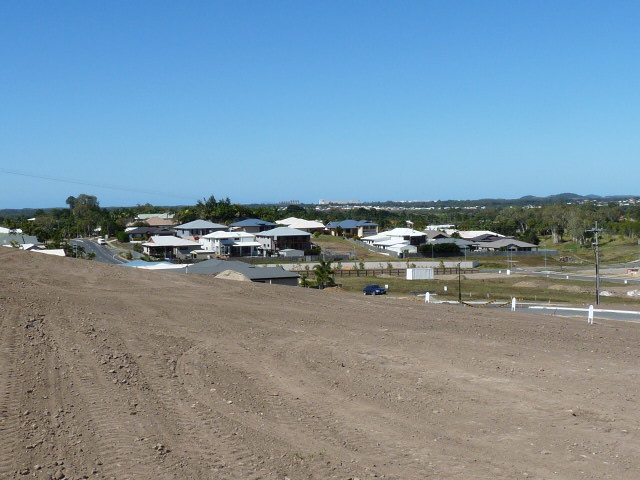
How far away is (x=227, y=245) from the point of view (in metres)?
92.9

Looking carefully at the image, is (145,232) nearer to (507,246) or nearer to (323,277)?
(507,246)

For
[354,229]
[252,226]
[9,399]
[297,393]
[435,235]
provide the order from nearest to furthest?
[9,399] < [297,393] < [252,226] < [435,235] < [354,229]

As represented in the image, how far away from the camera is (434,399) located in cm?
1300

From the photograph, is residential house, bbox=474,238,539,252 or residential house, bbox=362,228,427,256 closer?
residential house, bbox=362,228,427,256

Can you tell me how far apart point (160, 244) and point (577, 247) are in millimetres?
66425

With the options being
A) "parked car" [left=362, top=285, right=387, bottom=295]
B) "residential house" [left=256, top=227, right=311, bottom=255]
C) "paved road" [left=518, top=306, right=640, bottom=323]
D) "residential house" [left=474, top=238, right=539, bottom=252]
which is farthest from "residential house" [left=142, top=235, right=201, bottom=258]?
"paved road" [left=518, top=306, right=640, bottom=323]

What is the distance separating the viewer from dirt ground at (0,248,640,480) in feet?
31.5

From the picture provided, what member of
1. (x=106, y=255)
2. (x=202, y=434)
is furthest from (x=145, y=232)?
(x=202, y=434)

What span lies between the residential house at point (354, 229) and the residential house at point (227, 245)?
124 ft

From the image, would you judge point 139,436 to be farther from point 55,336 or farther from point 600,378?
point 600,378

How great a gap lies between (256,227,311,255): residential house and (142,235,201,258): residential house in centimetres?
1045

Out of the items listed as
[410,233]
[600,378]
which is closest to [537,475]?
[600,378]

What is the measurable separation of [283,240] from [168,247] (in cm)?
1667

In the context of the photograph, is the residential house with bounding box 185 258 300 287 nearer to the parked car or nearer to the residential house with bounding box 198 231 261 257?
the parked car
